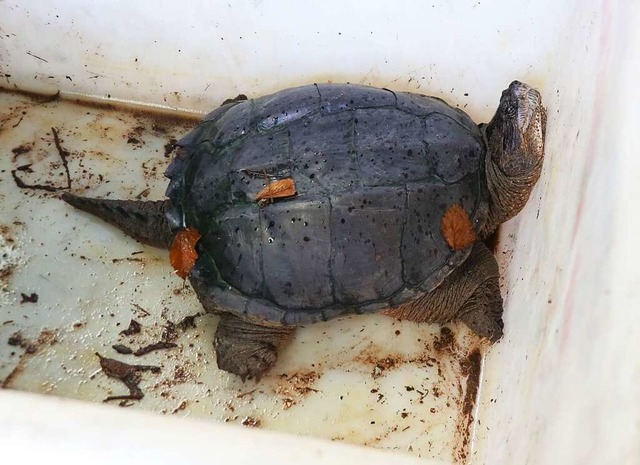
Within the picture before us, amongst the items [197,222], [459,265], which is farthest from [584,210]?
[197,222]

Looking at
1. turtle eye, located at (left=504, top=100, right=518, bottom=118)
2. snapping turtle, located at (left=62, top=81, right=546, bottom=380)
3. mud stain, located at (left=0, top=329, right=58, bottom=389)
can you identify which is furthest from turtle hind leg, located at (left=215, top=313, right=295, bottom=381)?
turtle eye, located at (left=504, top=100, right=518, bottom=118)

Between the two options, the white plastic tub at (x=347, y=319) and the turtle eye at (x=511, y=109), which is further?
the turtle eye at (x=511, y=109)

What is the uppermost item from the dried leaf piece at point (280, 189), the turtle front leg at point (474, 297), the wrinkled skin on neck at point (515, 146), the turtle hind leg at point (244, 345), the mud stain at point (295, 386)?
the wrinkled skin on neck at point (515, 146)

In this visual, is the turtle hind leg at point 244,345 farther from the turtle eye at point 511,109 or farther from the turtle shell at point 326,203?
the turtle eye at point 511,109

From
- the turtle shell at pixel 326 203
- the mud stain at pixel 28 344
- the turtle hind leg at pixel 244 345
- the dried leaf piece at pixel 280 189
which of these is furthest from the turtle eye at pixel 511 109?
the mud stain at pixel 28 344

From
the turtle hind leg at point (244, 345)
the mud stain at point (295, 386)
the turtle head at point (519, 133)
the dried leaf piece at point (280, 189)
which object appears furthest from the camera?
the mud stain at point (295, 386)

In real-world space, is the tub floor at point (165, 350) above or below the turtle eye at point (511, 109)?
below

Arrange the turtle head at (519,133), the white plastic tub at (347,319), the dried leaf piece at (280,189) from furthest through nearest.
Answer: the turtle head at (519,133) → the dried leaf piece at (280,189) → the white plastic tub at (347,319)

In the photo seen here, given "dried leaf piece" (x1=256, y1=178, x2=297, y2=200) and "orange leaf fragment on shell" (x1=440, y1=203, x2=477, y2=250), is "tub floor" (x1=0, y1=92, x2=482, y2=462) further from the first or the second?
"dried leaf piece" (x1=256, y1=178, x2=297, y2=200)
